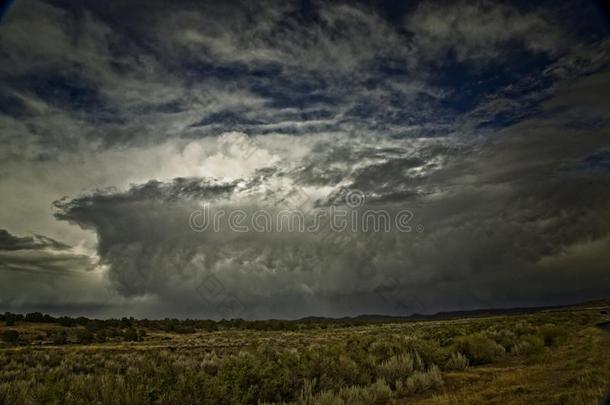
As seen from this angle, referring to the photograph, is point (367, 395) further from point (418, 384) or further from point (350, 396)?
point (418, 384)

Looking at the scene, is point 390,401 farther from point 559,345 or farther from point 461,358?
point 559,345

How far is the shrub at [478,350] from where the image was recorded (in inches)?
747

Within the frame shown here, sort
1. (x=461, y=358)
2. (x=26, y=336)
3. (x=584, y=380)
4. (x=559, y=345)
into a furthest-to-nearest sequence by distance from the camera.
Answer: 1. (x=26, y=336)
2. (x=559, y=345)
3. (x=461, y=358)
4. (x=584, y=380)

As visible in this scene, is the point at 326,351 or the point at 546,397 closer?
the point at 546,397

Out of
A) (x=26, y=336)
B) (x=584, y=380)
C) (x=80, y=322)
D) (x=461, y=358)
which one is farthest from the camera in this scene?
(x=80, y=322)

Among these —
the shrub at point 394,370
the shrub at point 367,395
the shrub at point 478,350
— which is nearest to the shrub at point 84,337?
the shrub at point 478,350

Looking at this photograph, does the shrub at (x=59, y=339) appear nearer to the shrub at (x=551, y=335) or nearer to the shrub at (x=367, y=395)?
the shrub at (x=367, y=395)

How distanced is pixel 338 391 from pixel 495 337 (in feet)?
57.6

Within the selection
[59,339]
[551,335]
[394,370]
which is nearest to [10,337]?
[59,339]

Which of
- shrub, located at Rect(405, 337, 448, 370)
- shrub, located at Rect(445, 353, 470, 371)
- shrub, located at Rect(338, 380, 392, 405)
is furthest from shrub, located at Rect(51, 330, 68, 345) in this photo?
shrub, located at Rect(338, 380, 392, 405)

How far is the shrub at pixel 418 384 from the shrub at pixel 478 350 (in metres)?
6.99

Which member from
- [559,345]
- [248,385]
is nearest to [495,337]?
[559,345]

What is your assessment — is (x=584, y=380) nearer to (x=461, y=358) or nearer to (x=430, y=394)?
(x=430, y=394)

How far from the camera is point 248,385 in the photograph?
1162cm
